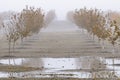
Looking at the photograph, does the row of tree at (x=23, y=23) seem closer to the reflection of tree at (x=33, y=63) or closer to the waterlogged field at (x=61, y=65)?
the waterlogged field at (x=61, y=65)

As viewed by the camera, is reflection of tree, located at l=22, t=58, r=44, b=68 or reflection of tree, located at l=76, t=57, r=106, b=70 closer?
reflection of tree, located at l=76, t=57, r=106, b=70

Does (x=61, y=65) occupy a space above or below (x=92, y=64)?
below

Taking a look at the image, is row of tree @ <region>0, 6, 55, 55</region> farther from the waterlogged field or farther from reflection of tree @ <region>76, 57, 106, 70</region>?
reflection of tree @ <region>76, 57, 106, 70</region>

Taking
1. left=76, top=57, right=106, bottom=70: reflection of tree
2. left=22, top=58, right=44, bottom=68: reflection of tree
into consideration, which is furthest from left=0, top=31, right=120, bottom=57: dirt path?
left=76, top=57, right=106, bottom=70: reflection of tree

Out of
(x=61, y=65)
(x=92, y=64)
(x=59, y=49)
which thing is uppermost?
(x=59, y=49)

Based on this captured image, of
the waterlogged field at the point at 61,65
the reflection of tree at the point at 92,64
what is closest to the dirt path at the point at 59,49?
the waterlogged field at the point at 61,65

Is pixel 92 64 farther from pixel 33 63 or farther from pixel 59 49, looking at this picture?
pixel 59 49

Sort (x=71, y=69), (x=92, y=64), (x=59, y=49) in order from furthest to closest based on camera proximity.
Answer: (x=59, y=49), (x=92, y=64), (x=71, y=69)

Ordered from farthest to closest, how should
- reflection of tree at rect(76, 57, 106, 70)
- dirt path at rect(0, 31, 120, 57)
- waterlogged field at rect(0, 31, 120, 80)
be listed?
dirt path at rect(0, 31, 120, 57) → reflection of tree at rect(76, 57, 106, 70) → waterlogged field at rect(0, 31, 120, 80)

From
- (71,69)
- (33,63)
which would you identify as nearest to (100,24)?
(33,63)

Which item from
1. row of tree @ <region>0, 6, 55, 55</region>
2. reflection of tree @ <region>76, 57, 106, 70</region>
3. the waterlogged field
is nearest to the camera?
A: the waterlogged field

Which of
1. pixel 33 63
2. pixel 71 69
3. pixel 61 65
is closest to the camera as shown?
pixel 71 69

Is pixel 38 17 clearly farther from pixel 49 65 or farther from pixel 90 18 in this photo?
pixel 49 65

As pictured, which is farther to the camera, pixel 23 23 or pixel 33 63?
pixel 23 23
